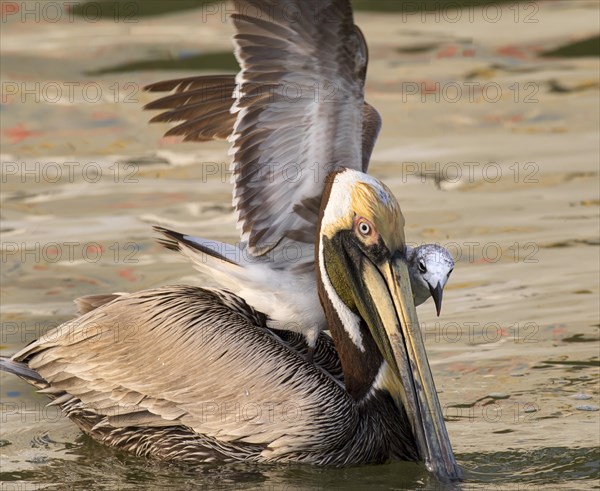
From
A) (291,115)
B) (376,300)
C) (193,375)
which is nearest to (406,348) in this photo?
(376,300)

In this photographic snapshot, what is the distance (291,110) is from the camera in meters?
6.25

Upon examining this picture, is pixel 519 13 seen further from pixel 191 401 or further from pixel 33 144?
pixel 191 401

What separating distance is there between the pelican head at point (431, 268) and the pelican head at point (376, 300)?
0.22m

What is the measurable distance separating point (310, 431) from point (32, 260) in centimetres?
333

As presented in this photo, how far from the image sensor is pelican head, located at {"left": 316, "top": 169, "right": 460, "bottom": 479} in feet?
19.7

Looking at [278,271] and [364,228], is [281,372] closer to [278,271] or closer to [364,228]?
[278,271]

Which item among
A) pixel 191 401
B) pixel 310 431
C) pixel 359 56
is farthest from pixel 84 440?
pixel 359 56

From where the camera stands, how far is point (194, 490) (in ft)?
19.9

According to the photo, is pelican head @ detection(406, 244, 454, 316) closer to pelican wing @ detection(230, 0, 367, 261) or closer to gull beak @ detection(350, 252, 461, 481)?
gull beak @ detection(350, 252, 461, 481)

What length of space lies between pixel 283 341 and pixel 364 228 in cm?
85

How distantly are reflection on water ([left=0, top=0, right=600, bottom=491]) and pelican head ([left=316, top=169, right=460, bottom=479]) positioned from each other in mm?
320

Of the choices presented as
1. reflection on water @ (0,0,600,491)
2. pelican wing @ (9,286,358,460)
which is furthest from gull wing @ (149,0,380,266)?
reflection on water @ (0,0,600,491)

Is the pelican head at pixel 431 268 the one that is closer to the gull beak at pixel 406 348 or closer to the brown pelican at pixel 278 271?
the brown pelican at pixel 278 271

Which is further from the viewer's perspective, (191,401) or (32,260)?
(32,260)
